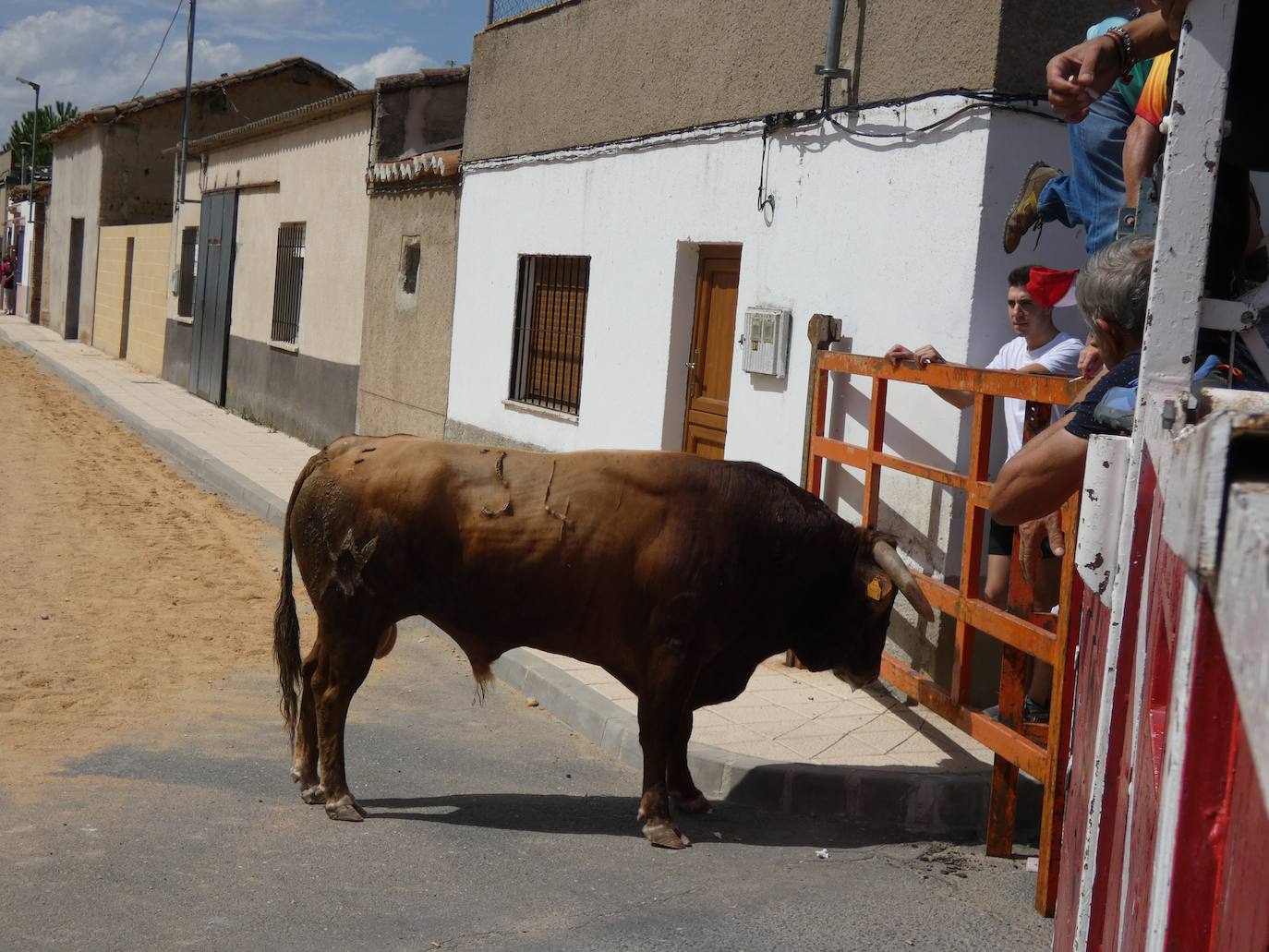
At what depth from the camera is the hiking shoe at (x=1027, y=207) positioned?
19.9ft

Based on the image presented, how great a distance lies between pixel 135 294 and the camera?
27.5m

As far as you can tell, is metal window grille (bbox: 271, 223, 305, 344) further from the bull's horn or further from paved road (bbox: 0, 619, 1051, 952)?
the bull's horn

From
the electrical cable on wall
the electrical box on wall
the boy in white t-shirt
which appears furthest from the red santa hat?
the electrical box on wall

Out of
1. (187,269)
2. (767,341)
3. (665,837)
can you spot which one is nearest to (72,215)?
(187,269)

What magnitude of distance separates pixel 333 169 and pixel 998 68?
11146 millimetres

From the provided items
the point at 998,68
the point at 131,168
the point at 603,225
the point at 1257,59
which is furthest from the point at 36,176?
the point at 1257,59

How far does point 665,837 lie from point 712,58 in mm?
5353

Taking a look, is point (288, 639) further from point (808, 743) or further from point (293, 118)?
point (293, 118)

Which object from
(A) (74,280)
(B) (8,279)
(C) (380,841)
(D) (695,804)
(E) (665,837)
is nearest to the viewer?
(C) (380,841)

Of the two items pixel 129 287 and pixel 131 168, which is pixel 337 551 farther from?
pixel 131 168

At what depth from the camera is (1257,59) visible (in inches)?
103

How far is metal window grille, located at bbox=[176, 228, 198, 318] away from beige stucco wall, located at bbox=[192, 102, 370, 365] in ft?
11.7

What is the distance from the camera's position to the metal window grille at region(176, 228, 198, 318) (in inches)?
939

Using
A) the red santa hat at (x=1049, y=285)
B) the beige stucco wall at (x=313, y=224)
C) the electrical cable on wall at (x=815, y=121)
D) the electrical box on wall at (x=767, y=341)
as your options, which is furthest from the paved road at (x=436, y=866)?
the beige stucco wall at (x=313, y=224)
